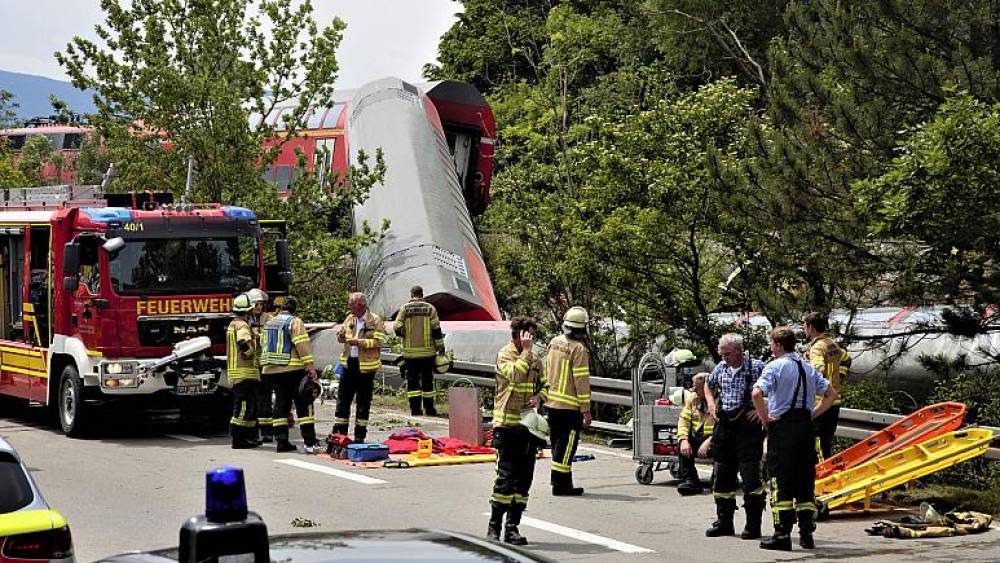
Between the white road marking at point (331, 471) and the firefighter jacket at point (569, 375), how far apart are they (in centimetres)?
237

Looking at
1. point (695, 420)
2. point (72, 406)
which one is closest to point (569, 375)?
point (695, 420)

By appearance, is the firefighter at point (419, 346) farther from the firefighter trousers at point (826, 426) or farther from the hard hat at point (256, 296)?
the firefighter trousers at point (826, 426)

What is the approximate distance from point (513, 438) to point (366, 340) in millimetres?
6247

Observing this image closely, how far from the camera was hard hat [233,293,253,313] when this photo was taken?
1731 centimetres

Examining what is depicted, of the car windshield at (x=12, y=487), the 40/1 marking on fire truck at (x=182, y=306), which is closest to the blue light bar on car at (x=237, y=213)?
the 40/1 marking on fire truck at (x=182, y=306)

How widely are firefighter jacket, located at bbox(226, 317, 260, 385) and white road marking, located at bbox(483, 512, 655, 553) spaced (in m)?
4.93

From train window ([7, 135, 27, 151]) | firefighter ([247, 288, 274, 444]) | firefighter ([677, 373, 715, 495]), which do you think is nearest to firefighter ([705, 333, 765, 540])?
firefighter ([677, 373, 715, 495])

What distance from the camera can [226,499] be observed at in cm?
429

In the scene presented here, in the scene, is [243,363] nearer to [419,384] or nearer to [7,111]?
[419,384]

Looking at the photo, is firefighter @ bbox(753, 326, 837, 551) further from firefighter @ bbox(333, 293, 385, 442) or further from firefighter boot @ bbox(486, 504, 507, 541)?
firefighter @ bbox(333, 293, 385, 442)

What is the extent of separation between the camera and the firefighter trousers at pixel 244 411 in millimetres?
17312

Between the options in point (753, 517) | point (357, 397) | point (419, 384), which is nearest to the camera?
point (753, 517)

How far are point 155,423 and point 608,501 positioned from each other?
8.68 m

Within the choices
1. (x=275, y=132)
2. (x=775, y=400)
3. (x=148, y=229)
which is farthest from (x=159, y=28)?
(x=775, y=400)
